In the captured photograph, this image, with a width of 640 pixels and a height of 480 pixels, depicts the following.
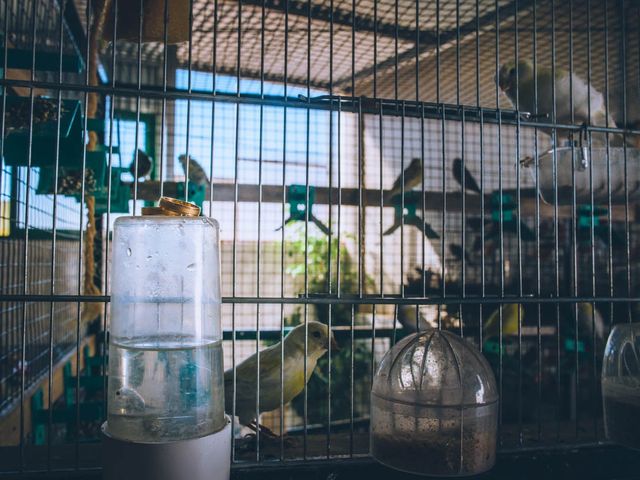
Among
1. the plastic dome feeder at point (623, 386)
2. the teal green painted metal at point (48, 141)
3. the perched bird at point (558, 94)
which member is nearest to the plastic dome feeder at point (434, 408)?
the plastic dome feeder at point (623, 386)

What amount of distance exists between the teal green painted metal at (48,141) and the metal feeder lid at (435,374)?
81 centimetres

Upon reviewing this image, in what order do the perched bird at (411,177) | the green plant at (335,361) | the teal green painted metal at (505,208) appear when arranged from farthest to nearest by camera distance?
the green plant at (335,361)
the perched bird at (411,177)
the teal green painted metal at (505,208)

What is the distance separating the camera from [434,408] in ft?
2.96

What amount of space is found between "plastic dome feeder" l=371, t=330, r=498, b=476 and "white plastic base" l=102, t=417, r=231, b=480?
1.13 feet

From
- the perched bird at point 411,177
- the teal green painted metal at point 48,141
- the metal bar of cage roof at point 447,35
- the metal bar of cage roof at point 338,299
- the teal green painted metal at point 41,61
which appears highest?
the metal bar of cage roof at point 447,35

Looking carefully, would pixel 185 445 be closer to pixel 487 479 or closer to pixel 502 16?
pixel 487 479

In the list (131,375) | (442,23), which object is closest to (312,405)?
(442,23)

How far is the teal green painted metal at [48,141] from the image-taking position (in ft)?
4.04

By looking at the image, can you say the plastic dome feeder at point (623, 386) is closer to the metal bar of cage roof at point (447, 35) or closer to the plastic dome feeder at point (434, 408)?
the plastic dome feeder at point (434, 408)

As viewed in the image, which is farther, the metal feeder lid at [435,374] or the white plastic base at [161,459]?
the metal feeder lid at [435,374]

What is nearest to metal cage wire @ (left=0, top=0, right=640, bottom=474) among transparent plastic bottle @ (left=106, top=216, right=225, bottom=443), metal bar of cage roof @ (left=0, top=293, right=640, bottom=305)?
metal bar of cage roof @ (left=0, top=293, right=640, bottom=305)

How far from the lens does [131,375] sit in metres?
0.75

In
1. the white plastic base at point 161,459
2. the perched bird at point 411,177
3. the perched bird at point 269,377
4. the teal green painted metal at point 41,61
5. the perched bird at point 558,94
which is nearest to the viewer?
the white plastic base at point 161,459

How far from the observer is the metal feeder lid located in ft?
3.03
